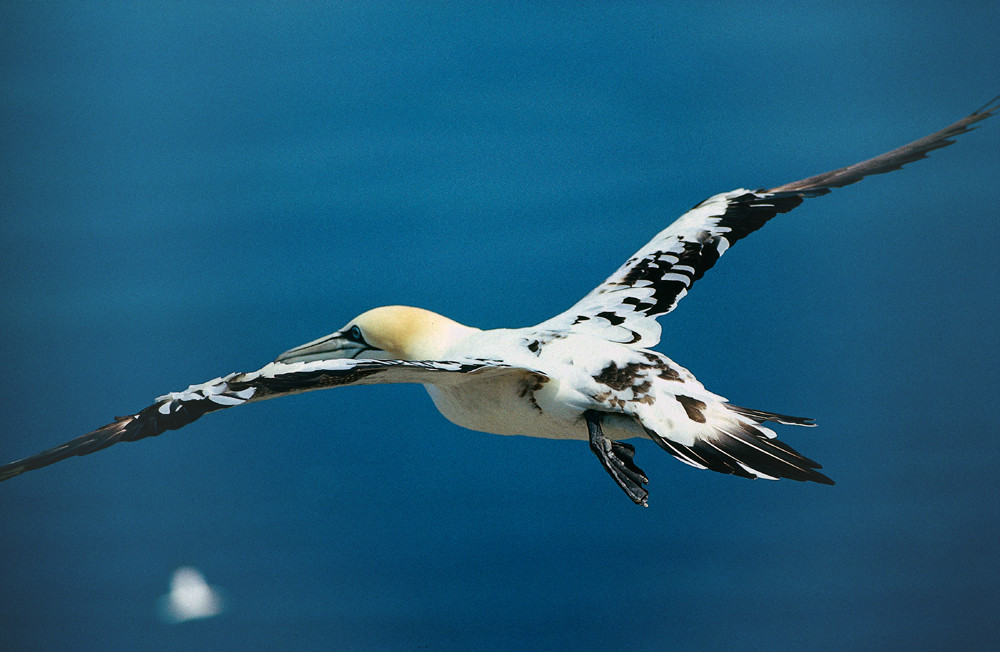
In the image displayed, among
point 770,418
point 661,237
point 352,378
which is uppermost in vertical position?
point 661,237

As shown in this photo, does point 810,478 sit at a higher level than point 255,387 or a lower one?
lower

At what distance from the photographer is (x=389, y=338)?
305 cm

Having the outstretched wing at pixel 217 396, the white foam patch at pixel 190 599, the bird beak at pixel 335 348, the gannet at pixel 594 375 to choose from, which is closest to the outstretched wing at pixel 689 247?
the gannet at pixel 594 375

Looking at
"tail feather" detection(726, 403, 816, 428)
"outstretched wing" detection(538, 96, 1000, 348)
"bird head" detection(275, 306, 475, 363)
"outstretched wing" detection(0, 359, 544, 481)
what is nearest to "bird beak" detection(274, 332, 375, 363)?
"bird head" detection(275, 306, 475, 363)

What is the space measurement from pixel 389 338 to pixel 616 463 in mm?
891

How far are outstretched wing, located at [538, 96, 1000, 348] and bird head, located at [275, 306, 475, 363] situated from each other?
1.10 ft

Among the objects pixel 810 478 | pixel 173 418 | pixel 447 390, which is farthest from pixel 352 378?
pixel 810 478

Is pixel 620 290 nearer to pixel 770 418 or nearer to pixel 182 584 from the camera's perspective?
pixel 770 418

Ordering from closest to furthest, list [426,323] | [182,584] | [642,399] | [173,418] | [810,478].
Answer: [173,418] < [810,478] < [642,399] < [426,323] < [182,584]

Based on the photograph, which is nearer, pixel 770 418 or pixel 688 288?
pixel 770 418

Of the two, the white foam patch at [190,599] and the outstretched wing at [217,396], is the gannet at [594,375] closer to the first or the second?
the outstretched wing at [217,396]

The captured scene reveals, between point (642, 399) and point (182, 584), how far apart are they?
207cm

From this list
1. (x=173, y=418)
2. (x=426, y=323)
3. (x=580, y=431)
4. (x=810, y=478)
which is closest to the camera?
(x=173, y=418)

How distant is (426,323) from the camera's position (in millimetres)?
3043
